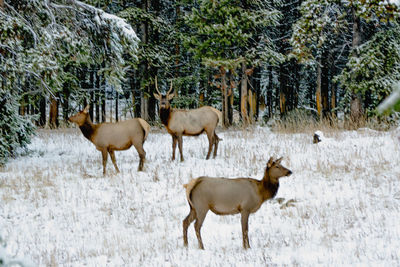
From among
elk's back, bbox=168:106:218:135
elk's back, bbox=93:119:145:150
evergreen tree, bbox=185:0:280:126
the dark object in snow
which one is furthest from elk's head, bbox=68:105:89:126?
evergreen tree, bbox=185:0:280:126

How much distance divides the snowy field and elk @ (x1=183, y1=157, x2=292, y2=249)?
0.54 meters

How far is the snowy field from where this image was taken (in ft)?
18.3

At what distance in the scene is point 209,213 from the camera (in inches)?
293

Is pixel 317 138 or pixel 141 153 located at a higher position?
pixel 317 138

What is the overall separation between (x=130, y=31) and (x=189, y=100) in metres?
12.9

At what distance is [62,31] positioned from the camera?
34.3 feet

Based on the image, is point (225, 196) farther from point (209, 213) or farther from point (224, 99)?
point (224, 99)

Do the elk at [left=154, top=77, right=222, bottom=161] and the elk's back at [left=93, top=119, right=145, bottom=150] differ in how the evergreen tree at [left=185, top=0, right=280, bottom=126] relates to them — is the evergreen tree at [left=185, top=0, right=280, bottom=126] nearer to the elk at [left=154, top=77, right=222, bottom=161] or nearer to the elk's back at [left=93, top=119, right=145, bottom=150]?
the elk at [left=154, top=77, right=222, bottom=161]

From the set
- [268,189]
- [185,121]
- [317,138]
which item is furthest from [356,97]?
[268,189]

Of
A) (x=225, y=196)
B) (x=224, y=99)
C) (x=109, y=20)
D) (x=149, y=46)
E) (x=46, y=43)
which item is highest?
(x=149, y=46)

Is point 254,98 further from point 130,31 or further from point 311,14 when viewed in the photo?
point 130,31

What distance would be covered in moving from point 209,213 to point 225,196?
2117 mm

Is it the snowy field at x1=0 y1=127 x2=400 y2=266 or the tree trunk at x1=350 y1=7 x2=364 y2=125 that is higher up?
the tree trunk at x1=350 y1=7 x2=364 y2=125

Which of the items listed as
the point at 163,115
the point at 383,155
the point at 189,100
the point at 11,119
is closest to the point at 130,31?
the point at 163,115
